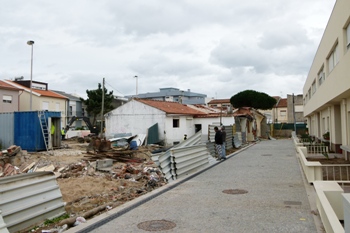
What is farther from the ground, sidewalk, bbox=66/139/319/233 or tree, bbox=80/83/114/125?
A: tree, bbox=80/83/114/125

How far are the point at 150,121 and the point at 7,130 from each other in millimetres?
12620

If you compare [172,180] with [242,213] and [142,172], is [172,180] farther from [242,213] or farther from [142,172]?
[242,213]

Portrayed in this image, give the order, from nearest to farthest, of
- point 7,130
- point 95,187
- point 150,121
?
point 95,187 < point 7,130 < point 150,121

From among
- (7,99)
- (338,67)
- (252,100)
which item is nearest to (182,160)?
(338,67)

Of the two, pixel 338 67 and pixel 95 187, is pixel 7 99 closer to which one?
pixel 95 187

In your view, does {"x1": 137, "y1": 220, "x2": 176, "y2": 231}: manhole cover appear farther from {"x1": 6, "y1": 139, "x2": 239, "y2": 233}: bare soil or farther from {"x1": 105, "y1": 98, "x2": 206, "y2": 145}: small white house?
{"x1": 105, "y1": 98, "x2": 206, "y2": 145}: small white house

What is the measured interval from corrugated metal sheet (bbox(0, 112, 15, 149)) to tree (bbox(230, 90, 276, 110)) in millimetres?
41848

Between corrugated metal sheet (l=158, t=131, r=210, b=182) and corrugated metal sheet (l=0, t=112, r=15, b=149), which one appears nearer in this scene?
corrugated metal sheet (l=158, t=131, r=210, b=182)

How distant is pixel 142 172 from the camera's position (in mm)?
12477

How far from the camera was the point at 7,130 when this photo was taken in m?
22.8

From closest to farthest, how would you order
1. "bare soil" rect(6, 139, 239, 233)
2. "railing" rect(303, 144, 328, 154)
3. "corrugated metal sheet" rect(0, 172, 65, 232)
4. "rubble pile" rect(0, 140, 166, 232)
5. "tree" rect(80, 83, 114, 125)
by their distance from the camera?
1. "corrugated metal sheet" rect(0, 172, 65, 232)
2. "bare soil" rect(6, 139, 239, 233)
3. "rubble pile" rect(0, 140, 166, 232)
4. "railing" rect(303, 144, 328, 154)
5. "tree" rect(80, 83, 114, 125)

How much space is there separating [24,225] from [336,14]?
12801mm

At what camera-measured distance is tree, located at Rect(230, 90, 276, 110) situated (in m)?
57.7

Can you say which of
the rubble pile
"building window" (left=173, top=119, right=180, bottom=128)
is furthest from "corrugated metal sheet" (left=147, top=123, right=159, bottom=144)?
the rubble pile
